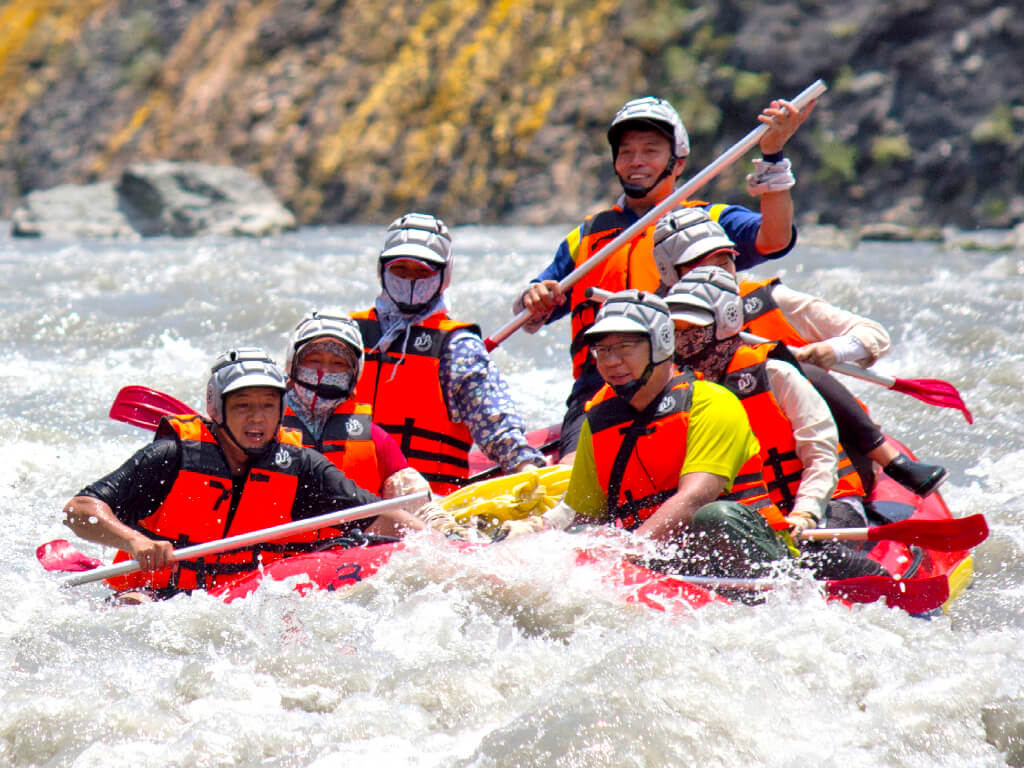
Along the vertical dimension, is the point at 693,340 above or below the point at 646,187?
below

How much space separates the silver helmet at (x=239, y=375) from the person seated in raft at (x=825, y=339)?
5.28 feet

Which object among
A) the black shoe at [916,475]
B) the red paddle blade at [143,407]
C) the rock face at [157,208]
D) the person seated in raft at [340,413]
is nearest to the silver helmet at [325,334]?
the person seated in raft at [340,413]

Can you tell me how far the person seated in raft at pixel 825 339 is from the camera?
15.9ft

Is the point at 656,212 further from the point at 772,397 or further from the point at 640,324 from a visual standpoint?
the point at 640,324

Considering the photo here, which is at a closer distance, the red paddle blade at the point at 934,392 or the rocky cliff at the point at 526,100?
the red paddle blade at the point at 934,392

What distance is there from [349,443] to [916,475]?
209 centimetres

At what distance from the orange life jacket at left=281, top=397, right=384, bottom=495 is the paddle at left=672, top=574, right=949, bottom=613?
124cm

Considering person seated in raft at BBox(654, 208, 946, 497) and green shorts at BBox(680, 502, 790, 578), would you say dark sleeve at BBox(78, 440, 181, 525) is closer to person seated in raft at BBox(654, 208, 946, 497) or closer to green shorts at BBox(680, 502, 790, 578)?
green shorts at BBox(680, 502, 790, 578)

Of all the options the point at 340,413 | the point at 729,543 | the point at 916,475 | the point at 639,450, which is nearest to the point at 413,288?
the point at 340,413

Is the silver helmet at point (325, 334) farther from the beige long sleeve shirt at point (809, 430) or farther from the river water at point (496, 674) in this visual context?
the beige long sleeve shirt at point (809, 430)

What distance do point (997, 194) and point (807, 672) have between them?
1385 cm

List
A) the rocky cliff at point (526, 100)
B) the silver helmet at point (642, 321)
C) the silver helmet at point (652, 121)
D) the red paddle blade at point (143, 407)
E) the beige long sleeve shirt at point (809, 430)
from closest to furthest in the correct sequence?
the silver helmet at point (642, 321) → the beige long sleeve shirt at point (809, 430) → the red paddle blade at point (143, 407) → the silver helmet at point (652, 121) → the rocky cliff at point (526, 100)

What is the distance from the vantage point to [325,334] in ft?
14.6

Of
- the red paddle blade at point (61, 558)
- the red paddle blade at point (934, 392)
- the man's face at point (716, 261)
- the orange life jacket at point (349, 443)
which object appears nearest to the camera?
the red paddle blade at point (61, 558)
